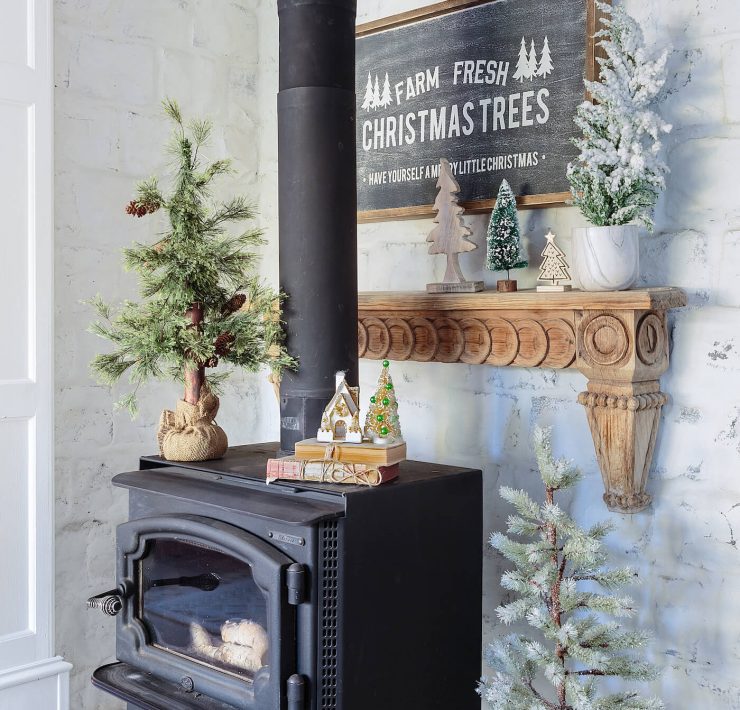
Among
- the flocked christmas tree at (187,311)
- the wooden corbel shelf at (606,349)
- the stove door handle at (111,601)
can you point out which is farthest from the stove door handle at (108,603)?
the wooden corbel shelf at (606,349)

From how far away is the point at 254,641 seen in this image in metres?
1.95

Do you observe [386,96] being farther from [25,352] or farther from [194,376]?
[25,352]

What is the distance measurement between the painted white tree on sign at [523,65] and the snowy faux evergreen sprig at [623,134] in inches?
11.7

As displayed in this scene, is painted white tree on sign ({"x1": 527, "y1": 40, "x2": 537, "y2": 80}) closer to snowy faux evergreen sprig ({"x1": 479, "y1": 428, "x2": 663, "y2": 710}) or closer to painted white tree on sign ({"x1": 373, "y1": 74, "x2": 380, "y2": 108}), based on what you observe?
painted white tree on sign ({"x1": 373, "y1": 74, "x2": 380, "y2": 108})

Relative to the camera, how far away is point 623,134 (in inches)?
74.4

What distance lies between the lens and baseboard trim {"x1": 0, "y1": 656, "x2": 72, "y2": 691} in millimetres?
2469

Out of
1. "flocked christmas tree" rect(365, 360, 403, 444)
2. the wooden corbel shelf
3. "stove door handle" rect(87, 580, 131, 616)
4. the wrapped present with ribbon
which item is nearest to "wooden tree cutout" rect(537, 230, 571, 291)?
the wooden corbel shelf

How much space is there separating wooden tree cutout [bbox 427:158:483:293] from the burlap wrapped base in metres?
0.64

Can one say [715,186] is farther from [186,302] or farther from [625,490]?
[186,302]

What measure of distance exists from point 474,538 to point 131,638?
878mm

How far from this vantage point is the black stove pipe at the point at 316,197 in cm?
211

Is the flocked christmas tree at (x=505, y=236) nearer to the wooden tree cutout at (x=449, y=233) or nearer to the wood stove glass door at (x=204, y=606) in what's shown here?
the wooden tree cutout at (x=449, y=233)

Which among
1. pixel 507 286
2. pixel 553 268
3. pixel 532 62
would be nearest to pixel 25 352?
pixel 507 286

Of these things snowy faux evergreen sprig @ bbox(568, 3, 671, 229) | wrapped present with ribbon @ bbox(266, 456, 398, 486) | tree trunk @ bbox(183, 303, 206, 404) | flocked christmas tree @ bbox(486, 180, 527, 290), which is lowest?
wrapped present with ribbon @ bbox(266, 456, 398, 486)
